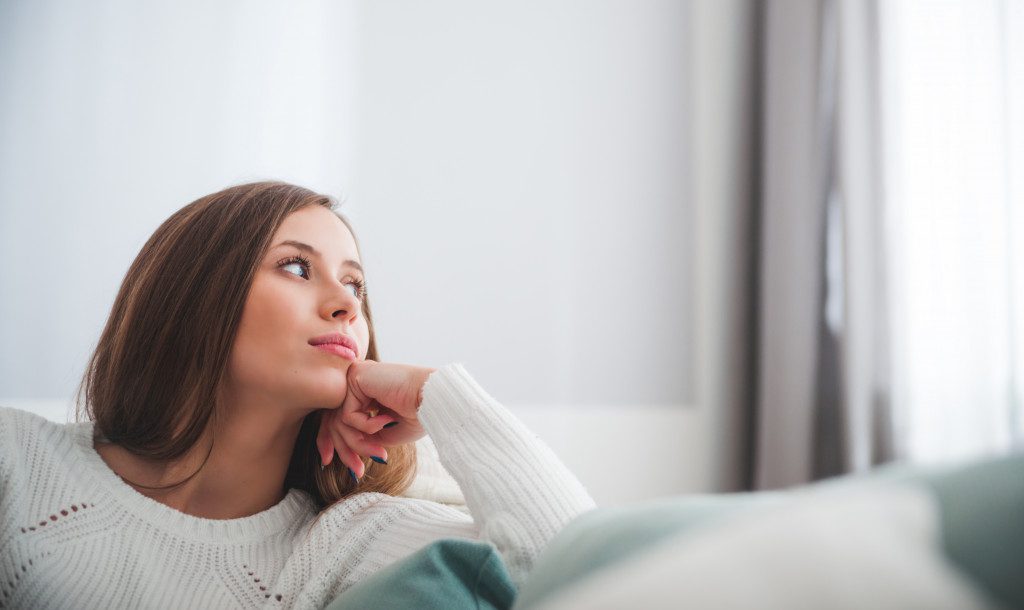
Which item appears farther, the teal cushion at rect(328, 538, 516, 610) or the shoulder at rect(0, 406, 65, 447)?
the shoulder at rect(0, 406, 65, 447)

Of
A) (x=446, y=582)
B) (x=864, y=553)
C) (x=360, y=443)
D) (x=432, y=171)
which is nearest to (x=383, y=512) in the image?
(x=360, y=443)

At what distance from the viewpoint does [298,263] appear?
1.14 m

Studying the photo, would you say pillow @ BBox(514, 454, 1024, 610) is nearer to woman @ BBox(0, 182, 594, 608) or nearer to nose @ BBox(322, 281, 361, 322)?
woman @ BBox(0, 182, 594, 608)

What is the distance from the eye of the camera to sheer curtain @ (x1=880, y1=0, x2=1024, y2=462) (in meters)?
2.19

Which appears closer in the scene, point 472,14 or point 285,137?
point 285,137

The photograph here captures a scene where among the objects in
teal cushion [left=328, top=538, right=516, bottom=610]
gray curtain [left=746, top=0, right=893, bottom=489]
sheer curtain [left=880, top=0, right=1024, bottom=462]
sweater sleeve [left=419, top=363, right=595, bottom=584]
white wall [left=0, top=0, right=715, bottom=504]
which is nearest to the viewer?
teal cushion [left=328, top=538, right=516, bottom=610]

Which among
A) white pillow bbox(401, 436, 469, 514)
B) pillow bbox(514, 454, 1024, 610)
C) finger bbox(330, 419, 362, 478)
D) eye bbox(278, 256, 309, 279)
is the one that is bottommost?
white pillow bbox(401, 436, 469, 514)

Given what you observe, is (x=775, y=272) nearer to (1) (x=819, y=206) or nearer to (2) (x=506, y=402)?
(1) (x=819, y=206)

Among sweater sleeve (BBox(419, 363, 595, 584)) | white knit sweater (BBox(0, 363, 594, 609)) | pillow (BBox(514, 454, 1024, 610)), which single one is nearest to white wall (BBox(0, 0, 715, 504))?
white knit sweater (BBox(0, 363, 594, 609))

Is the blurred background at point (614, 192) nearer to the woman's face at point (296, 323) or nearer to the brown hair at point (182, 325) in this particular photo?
the brown hair at point (182, 325)

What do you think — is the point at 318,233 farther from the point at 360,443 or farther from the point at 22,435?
the point at 22,435

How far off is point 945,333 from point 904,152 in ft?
1.86

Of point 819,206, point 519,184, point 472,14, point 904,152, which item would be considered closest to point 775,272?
point 819,206

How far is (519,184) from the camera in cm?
251
